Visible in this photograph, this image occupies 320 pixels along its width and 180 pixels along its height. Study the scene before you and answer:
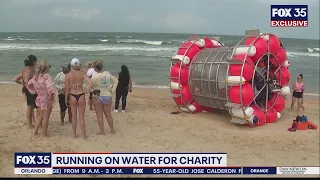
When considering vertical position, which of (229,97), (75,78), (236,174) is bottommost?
Result: (236,174)

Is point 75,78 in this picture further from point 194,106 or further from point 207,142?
point 194,106

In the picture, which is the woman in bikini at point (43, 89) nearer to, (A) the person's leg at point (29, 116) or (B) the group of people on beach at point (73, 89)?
(B) the group of people on beach at point (73, 89)

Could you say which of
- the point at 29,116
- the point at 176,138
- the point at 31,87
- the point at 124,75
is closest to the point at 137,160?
the point at 176,138

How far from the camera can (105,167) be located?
5.12 meters

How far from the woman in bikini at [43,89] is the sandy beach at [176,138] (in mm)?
588

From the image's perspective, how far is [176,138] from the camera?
7000mm

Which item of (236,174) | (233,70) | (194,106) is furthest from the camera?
(194,106)

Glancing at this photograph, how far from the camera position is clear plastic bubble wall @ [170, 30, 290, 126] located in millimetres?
7648

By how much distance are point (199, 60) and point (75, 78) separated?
378cm

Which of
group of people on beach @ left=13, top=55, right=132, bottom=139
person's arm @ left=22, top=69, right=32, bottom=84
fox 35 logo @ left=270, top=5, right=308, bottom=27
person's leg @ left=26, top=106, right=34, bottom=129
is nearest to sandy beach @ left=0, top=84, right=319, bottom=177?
person's leg @ left=26, top=106, right=34, bottom=129

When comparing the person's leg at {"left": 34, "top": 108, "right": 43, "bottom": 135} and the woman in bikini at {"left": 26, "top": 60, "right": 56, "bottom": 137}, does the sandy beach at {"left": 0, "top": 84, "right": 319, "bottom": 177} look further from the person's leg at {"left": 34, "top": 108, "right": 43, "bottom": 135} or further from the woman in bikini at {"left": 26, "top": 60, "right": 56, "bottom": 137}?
the woman in bikini at {"left": 26, "top": 60, "right": 56, "bottom": 137}

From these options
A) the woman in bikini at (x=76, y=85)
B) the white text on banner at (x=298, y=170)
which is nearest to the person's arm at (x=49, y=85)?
the woman in bikini at (x=76, y=85)

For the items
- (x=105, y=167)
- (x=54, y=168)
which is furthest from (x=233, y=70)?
(x=54, y=168)

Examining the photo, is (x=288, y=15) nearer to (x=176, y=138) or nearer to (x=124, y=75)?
(x=176, y=138)
